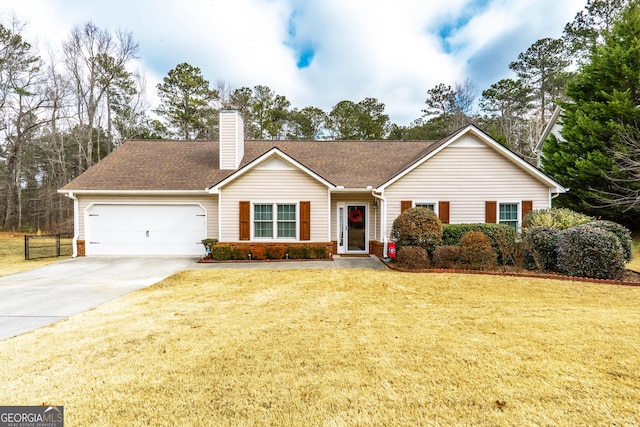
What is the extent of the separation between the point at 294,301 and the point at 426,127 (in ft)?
96.2

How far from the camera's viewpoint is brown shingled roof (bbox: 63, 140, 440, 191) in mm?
12473

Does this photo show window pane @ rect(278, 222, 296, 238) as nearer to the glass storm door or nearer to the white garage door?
the glass storm door

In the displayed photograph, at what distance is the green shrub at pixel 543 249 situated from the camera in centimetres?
865

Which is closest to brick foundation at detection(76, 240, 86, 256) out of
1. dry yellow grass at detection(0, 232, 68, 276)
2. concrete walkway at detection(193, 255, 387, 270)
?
dry yellow grass at detection(0, 232, 68, 276)

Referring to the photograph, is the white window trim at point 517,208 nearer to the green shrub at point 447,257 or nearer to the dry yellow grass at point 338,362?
the green shrub at point 447,257

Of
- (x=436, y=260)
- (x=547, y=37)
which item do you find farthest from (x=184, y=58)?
(x=547, y=37)

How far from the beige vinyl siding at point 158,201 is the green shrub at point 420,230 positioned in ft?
24.3

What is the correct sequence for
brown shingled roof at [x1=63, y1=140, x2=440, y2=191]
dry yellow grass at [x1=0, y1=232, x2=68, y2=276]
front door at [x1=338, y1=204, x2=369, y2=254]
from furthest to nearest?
front door at [x1=338, y1=204, x2=369, y2=254]
brown shingled roof at [x1=63, y1=140, x2=440, y2=191]
dry yellow grass at [x1=0, y1=232, x2=68, y2=276]

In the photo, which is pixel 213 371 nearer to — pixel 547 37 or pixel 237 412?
pixel 237 412

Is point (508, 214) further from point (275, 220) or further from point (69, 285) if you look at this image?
point (69, 285)

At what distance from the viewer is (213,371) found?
3.32m

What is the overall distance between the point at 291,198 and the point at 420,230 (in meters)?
4.88

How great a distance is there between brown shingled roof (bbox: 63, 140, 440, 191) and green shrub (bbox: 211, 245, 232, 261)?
280 cm

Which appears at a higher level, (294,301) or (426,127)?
(426,127)
